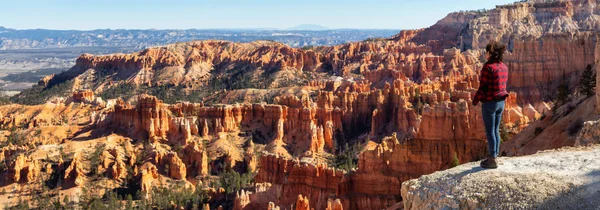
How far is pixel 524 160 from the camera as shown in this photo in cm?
1308

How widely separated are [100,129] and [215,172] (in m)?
20.5

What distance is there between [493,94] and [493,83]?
0.24 meters

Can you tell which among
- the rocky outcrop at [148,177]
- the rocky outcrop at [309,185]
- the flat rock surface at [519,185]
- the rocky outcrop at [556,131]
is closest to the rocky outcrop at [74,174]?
the rocky outcrop at [148,177]

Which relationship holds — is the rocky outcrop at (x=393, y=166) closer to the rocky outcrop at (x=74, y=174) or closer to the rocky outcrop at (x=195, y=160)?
the rocky outcrop at (x=195, y=160)

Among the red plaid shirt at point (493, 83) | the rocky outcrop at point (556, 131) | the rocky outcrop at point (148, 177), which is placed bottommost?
the rocky outcrop at point (148, 177)

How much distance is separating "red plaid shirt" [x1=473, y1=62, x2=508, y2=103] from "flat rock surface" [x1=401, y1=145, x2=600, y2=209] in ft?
5.04

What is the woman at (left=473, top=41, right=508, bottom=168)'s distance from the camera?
41.2 feet

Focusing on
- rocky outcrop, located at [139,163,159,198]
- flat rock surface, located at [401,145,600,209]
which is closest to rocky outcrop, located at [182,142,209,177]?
rocky outcrop, located at [139,163,159,198]

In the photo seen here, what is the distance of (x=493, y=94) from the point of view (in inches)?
493

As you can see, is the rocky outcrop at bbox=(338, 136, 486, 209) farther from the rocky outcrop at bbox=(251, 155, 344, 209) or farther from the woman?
the woman

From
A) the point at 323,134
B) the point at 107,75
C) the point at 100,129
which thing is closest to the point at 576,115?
the point at 323,134

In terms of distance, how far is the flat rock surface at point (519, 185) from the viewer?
11.1m

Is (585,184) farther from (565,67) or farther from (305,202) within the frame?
(565,67)

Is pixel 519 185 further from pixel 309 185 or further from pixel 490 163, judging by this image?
pixel 309 185
